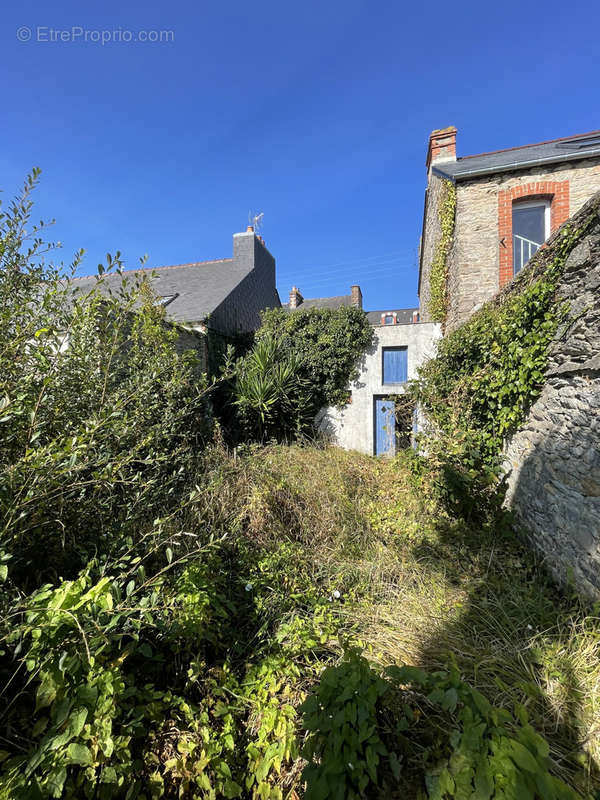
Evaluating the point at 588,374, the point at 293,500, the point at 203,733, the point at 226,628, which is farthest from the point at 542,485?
the point at 203,733

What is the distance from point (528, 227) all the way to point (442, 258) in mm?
1738

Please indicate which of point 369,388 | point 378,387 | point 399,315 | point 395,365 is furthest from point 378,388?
point 399,315

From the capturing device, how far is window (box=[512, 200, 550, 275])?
6.97 m

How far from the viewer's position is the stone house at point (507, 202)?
21.7ft

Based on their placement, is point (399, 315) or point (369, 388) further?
point (399, 315)

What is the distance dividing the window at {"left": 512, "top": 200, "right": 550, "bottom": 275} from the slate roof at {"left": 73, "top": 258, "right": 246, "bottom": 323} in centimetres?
717

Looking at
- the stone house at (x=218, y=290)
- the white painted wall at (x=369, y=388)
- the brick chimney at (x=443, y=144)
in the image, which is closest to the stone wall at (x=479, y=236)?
the brick chimney at (x=443, y=144)

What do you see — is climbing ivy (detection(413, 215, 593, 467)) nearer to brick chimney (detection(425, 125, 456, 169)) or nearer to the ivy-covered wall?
the ivy-covered wall

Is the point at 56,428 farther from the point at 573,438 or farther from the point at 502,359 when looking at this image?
the point at 502,359

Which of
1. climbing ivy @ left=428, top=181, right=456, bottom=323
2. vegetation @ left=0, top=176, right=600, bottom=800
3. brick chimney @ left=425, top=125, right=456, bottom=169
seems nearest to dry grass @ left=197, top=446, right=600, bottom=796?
vegetation @ left=0, top=176, right=600, bottom=800

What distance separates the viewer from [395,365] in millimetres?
9180

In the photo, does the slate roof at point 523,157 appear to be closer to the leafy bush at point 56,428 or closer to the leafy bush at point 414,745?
the leafy bush at point 56,428

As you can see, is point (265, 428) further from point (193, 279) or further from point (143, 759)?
point (143, 759)

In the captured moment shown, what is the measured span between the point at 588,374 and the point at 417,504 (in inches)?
103
